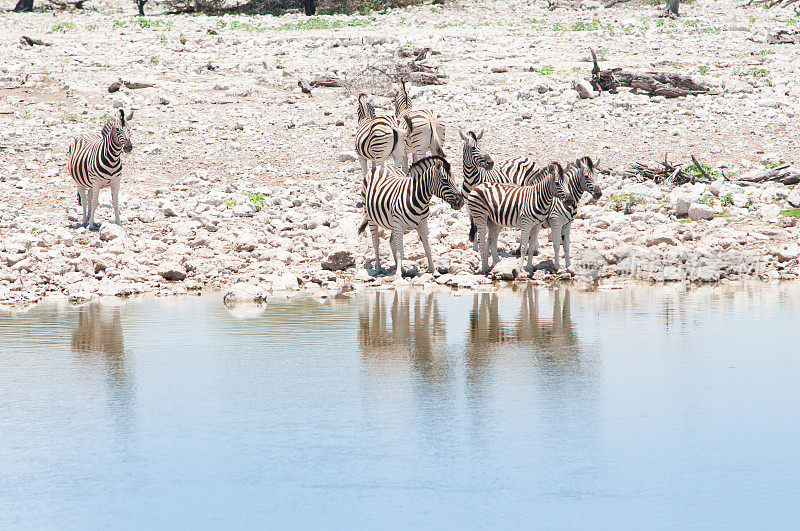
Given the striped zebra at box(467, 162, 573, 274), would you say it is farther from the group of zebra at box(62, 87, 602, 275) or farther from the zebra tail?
the zebra tail

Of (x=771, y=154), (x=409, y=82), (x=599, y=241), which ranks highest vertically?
(x=409, y=82)

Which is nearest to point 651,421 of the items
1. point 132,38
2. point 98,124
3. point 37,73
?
point 98,124

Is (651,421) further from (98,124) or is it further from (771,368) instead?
(98,124)

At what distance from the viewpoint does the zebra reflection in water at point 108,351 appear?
723cm

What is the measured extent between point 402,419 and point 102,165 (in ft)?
29.8

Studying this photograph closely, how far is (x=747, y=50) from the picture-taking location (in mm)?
25953

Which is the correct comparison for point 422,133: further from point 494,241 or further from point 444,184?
point 444,184

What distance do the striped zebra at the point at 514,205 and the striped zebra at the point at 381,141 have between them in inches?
132

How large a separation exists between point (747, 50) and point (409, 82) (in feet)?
31.0

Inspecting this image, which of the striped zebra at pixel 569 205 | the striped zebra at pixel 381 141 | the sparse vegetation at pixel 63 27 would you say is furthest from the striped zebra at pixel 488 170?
the sparse vegetation at pixel 63 27

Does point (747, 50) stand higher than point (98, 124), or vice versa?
point (747, 50)

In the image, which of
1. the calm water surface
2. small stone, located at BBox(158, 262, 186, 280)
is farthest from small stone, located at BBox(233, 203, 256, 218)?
the calm water surface

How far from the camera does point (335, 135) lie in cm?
1977

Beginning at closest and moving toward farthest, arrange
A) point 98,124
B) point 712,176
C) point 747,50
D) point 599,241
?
point 599,241 < point 712,176 < point 98,124 < point 747,50
